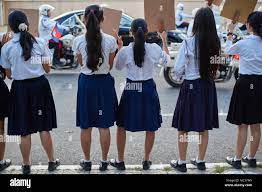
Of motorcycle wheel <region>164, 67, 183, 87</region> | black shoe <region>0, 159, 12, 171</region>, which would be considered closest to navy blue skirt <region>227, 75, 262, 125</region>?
black shoe <region>0, 159, 12, 171</region>

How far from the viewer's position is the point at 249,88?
460 centimetres

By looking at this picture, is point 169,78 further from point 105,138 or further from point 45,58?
point 45,58

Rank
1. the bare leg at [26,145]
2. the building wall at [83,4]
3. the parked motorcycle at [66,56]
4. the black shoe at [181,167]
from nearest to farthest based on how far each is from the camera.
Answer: the bare leg at [26,145] → the black shoe at [181,167] → the parked motorcycle at [66,56] → the building wall at [83,4]

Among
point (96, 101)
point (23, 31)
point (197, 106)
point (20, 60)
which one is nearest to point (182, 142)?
point (197, 106)

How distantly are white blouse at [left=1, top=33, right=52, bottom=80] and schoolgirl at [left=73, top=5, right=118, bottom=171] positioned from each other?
37 centimetres

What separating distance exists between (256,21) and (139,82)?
1302mm

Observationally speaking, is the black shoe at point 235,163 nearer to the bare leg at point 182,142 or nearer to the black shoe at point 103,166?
the bare leg at point 182,142

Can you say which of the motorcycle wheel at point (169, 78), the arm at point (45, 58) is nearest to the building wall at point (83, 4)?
the motorcycle wheel at point (169, 78)

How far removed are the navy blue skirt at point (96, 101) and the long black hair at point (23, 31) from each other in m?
0.58

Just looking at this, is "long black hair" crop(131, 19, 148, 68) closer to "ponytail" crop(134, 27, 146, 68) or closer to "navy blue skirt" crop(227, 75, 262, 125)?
"ponytail" crop(134, 27, 146, 68)

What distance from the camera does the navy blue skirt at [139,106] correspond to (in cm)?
455

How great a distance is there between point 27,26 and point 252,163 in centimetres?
270
